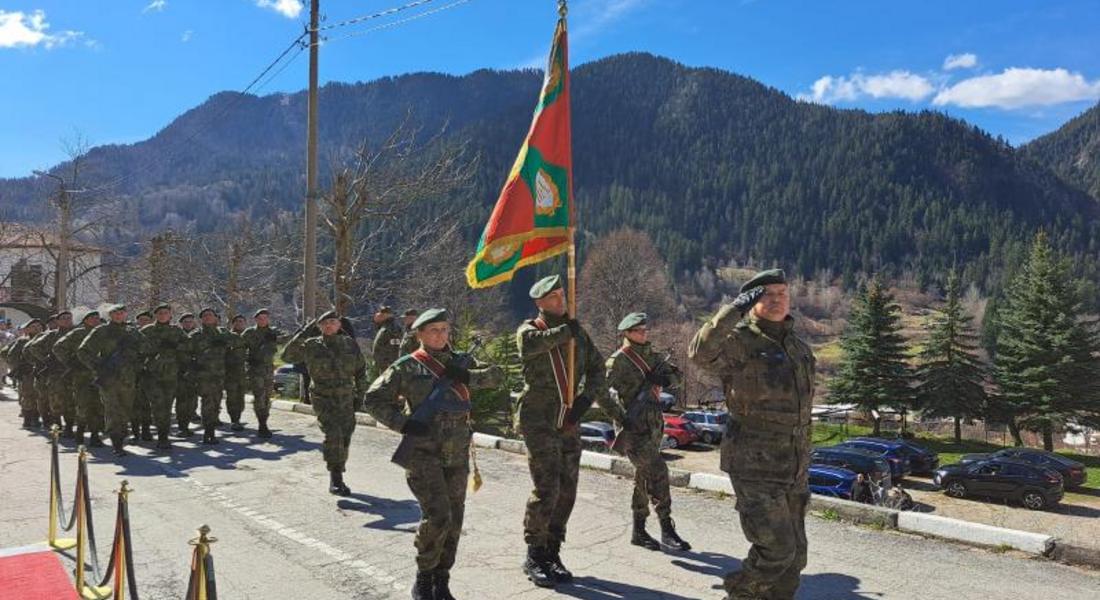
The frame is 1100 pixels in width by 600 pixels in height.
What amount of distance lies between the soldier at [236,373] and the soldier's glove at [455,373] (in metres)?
9.48

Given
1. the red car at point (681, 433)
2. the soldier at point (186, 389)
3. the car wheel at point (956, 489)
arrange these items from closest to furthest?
1. the soldier at point (186, 389)
2. the car wheel at point (956, 489)
3. the red car at point (681, 433)

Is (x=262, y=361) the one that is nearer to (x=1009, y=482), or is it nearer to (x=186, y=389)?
(x=186, y=389)

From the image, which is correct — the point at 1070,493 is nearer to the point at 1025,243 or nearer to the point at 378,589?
the point at 378,589

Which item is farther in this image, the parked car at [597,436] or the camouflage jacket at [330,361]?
the parked car at [597,436]

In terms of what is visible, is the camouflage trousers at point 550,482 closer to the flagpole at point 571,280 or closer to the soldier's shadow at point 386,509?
the flagpole at point 571,280

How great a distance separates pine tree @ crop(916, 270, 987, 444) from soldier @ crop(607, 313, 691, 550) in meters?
42.9

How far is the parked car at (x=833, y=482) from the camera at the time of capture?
19.9 m

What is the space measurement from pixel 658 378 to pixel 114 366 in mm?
8701

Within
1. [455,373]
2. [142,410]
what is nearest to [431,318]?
[455,373]

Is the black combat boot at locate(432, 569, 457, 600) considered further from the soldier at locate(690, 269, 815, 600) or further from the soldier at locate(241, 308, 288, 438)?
the soldier at locate(241, 308, 288, 438)

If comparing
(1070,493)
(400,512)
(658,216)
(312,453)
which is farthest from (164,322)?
(658,216)

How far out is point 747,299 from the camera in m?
4.17

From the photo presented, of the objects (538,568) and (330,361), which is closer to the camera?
(538,568)

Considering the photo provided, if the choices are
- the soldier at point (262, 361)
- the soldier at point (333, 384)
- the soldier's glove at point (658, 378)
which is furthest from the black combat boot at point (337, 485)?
the soldier at point (262, 361)
